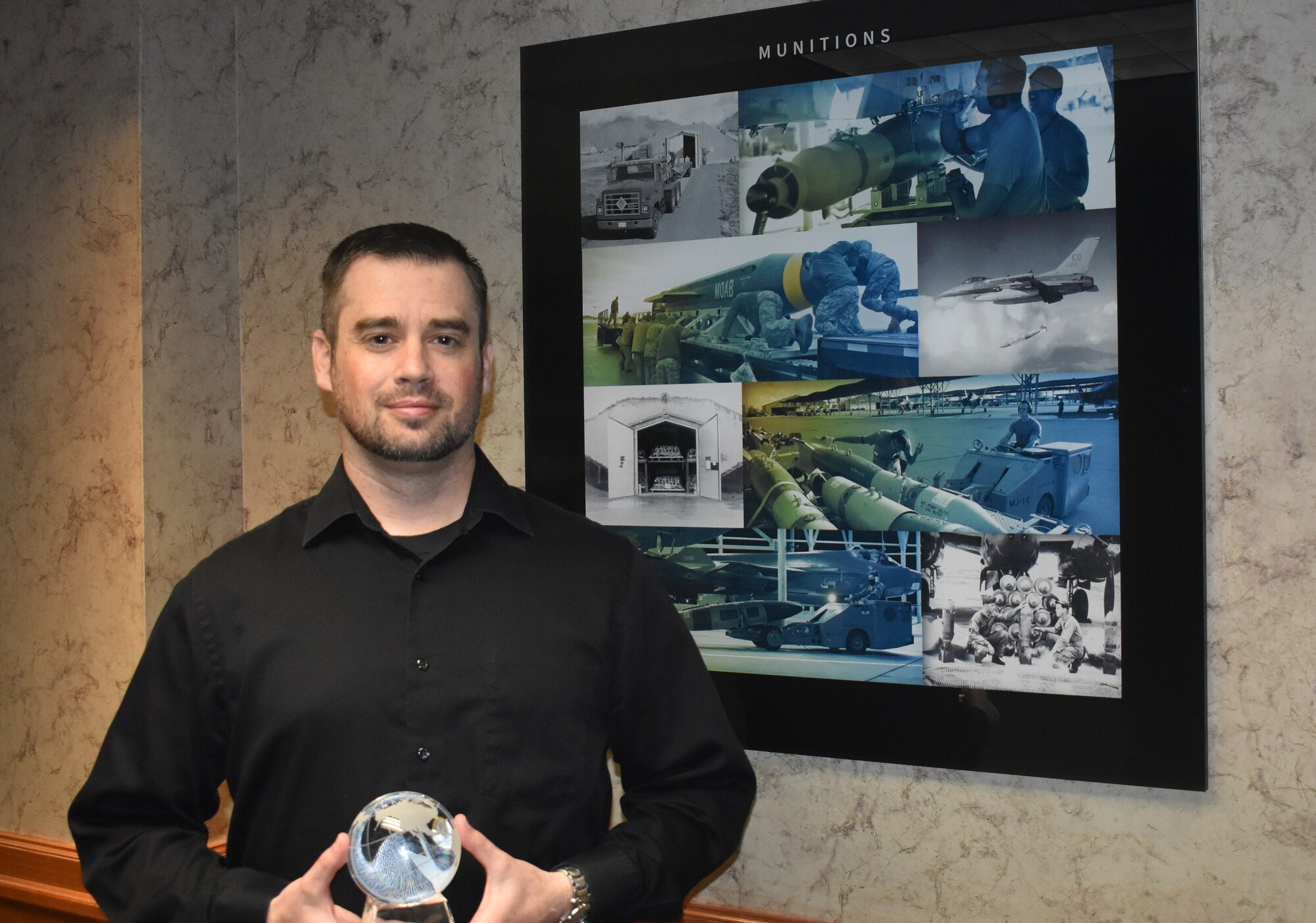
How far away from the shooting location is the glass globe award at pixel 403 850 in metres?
1.05

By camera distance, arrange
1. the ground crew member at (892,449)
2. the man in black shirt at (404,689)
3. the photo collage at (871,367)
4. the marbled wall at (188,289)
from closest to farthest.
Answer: the man in black shirt at (404,689) → the photo collage at (871,367) → the ground crew member at (892,449) → the marbled wall at (188,289)

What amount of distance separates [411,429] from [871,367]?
0.83 m

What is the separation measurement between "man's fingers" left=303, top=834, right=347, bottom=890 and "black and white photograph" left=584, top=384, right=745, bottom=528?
1.00 meters

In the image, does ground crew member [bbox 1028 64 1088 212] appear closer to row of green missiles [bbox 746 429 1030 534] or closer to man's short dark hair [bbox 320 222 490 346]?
row of green missiles [bbox 746 429 1030 534]

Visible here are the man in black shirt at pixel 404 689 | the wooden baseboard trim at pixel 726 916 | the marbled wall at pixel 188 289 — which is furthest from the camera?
the marbled wall at pixel 188 289

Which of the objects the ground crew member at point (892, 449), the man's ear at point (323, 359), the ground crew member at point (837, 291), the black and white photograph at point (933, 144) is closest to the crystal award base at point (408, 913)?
the man's ear at point (323, 359)

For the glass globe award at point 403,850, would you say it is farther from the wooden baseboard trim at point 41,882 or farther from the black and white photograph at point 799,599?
the wooden baseboard trim at point 41,882

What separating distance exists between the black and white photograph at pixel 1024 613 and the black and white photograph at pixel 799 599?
5cm

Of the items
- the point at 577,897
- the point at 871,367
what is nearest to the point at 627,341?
the point at 871,367

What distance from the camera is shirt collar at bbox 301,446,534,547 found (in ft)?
4.89

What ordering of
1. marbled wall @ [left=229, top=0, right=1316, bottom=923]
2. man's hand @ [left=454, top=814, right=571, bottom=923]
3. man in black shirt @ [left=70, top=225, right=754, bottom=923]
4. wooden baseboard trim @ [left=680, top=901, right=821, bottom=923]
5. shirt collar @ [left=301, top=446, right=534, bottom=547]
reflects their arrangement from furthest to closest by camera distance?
wooden baseboard trim @ [left=680, top=901, right=821, bottom=923], marbled wall @ [left=229, top=0, right=1316, bottom=923], shirt collar @ [left=301, top=446, right=534, bottom=547], man in black shirt @ [left=70, top=225, right=754, bottom=923], man's hand @ [left=454, top=814, right=571, bottom=923]

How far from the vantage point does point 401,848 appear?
1.05 m

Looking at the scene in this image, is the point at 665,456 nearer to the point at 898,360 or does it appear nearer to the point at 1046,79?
the point at 898,360

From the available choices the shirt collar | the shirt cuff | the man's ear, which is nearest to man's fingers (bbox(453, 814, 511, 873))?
the shirt cuff
